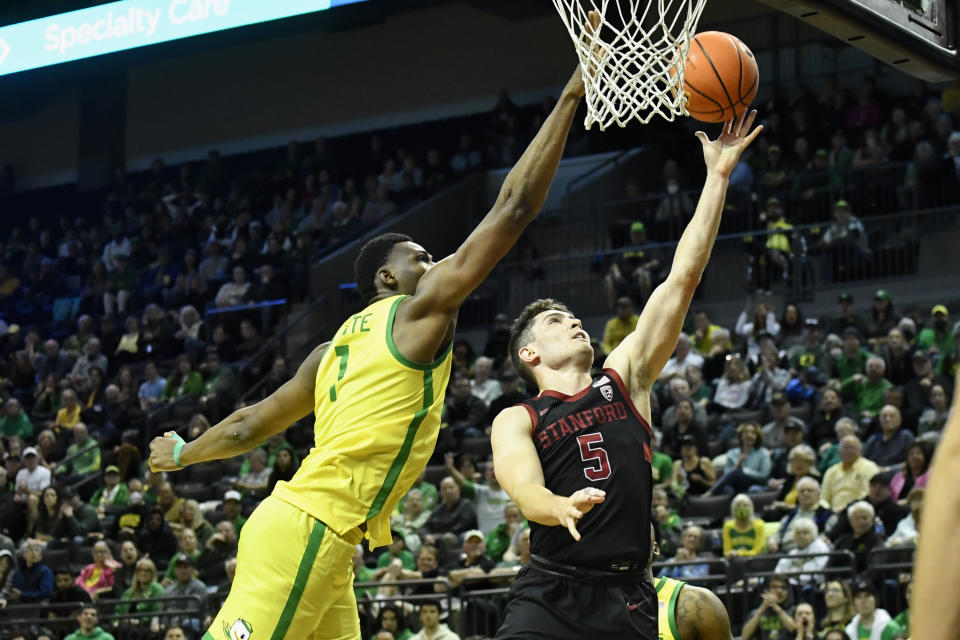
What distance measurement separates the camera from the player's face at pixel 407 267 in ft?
16.4

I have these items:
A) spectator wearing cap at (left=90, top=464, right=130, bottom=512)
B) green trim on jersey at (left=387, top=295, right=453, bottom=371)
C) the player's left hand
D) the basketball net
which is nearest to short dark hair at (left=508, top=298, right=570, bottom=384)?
green trim on jersey at (left=387, top=295, right=453, bottom=371)

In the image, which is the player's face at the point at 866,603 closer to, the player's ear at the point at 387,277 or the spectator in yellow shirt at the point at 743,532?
the spectator in yellow shirt at the point at 743,532

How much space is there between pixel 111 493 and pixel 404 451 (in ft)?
37.7

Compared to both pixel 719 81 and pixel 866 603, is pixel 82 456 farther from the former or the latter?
pixel 719 81

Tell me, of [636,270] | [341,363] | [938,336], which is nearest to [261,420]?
[341,363]

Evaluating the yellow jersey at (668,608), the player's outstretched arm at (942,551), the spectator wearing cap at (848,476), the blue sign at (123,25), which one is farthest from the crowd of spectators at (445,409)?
the player's outstretched arm at (942,551)

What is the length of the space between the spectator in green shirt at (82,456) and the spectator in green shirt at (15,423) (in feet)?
3.53

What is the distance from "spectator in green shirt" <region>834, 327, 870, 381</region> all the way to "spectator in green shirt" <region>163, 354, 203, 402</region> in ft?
27.5

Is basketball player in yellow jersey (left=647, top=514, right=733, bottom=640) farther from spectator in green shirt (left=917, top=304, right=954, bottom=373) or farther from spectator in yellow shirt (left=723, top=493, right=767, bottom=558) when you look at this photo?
spectator in green shirt (left=917, top=304, right=954, bottom=373)

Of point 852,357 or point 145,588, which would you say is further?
point 852,357

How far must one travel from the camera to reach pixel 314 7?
674 inches

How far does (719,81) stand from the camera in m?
5.24

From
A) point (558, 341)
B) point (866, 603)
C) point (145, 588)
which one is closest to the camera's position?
point (558, 341)

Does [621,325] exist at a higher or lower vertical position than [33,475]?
higher
